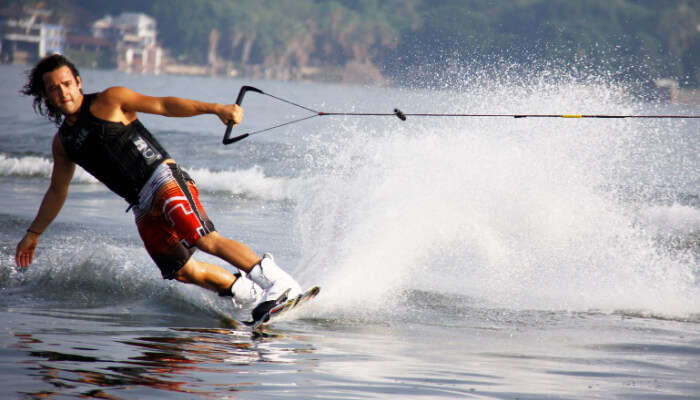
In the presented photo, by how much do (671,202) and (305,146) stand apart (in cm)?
900

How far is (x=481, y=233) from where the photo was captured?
8070 millimetres

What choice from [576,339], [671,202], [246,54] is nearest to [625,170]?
[671,202]

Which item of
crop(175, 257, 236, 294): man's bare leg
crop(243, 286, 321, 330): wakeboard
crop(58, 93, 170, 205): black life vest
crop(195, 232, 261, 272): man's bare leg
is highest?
crop(58, 93, 170, 205): black life vest

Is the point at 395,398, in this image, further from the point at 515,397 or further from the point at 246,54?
the point at 246,54

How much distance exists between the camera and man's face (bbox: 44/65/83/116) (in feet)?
15.8

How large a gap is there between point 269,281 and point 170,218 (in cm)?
70

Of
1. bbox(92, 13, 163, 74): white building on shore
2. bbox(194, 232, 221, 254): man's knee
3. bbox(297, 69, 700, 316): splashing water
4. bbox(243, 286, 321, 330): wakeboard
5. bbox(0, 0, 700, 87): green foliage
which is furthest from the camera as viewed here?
bbox(92, 13, 163, 74): white building on shore

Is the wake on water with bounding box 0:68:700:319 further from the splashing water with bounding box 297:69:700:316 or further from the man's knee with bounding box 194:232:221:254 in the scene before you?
the man's knee with bounding box 194:232:221:254

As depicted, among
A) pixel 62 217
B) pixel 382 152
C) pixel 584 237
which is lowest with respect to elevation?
pixel 62 217

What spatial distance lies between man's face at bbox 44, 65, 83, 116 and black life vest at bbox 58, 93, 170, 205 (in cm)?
8

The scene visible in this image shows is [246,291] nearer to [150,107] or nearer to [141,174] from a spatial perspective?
[141,174]

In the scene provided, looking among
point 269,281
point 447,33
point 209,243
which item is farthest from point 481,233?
point 447,33

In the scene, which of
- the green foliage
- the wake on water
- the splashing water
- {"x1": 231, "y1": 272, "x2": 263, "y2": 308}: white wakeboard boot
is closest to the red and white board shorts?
{"x1": 231, "y1": 272, "x2": 263, "y2": 308}: white wakeboard boot

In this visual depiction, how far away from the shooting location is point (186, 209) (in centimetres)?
500
